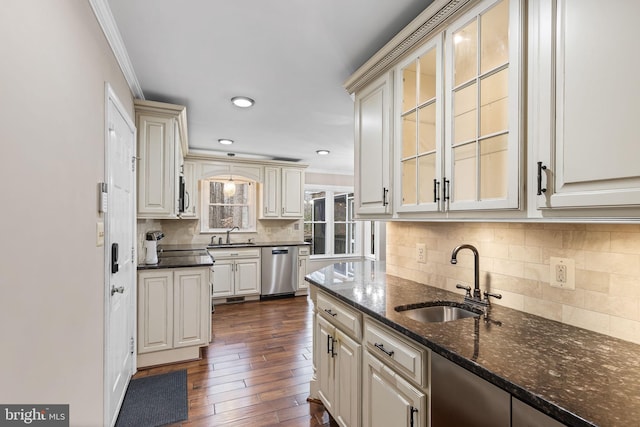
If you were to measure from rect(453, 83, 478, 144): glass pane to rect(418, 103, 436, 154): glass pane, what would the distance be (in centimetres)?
14

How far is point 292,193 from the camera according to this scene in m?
5.54

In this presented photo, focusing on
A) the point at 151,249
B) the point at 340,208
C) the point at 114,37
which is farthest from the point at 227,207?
the point at 114,37

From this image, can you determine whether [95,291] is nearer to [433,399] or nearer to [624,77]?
[433,399]

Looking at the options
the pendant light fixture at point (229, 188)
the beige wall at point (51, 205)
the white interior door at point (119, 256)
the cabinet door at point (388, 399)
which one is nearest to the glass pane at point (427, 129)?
the cabinet door at point (388, 399)

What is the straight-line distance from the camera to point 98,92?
1634mm

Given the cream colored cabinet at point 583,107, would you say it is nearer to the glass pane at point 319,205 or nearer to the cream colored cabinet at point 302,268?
the cream colored cabinet at point 302,268

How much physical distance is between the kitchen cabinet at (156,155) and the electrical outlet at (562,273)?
115 inches

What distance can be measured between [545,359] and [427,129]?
1.14 metres

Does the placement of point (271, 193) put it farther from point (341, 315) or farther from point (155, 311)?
point (341, 315)

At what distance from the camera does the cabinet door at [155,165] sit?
2.76 m

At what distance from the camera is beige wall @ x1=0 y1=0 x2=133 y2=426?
34.1 inches

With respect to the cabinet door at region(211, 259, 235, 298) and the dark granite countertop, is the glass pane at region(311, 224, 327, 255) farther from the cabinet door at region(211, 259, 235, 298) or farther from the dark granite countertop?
the dark granite countertop

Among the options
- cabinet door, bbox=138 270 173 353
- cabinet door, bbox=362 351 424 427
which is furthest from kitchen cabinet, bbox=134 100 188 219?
cabinet door, bbox=362 351 424 427

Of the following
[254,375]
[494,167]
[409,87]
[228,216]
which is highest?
[409,87]
